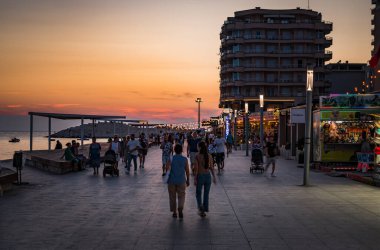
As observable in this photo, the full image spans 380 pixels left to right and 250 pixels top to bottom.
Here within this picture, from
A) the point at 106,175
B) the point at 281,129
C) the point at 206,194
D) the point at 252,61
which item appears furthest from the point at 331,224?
the point at 252,61

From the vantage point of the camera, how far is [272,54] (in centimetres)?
9075

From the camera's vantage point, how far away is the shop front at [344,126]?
26219 mm

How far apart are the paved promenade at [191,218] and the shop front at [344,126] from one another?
8.01 meters

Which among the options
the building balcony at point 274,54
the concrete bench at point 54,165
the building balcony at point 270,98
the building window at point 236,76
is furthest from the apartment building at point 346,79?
the concrete bench at point 54,165

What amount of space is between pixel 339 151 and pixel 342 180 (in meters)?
6.43

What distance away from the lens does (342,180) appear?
20.4 m

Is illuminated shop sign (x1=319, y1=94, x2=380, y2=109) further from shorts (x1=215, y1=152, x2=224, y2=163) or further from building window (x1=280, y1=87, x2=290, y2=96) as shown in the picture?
building window (x1=280, y1=87, x2=290, y2=96)

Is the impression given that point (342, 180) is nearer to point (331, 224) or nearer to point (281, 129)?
point (331, 224)

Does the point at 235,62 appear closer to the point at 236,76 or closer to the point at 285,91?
the point at 236,76

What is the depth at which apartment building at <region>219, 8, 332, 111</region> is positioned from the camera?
90.8m

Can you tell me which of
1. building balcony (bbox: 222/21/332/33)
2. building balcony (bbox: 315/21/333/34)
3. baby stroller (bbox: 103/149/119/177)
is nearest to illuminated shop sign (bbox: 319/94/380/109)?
baby stroller (bbox: 103/149/119/177)

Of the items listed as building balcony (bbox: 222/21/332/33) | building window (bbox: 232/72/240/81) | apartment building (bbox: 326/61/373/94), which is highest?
building balcony (bbox: 222/21/332/33)

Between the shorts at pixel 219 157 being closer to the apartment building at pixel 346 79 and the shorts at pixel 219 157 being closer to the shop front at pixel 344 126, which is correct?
the shop front at pixel 344 126

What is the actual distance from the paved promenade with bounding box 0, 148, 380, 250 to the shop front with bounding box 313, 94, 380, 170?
8.01 m
